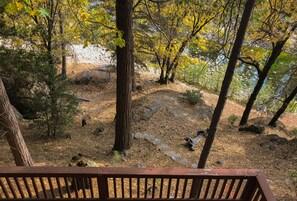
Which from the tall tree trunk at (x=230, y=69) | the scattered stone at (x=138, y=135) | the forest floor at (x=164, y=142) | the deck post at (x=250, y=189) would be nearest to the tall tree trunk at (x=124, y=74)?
the forest floor at (x=164, y=142)

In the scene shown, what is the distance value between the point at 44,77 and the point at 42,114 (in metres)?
1.25

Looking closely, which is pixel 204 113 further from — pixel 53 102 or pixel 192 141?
pixel 53 102

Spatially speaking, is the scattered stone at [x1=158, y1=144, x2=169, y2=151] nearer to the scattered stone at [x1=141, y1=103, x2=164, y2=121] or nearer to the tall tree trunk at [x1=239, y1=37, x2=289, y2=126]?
the scattered stone at [x1=141, y1=103, x2=164, y2=121]

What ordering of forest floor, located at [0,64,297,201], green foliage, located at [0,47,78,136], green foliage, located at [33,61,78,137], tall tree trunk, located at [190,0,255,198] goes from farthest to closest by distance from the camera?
green foliage, located at [33,61,78,137] < green foliage, located at [0,47,78,136] < forest floor, located at [0,64,297,201] < tall tree trunk, located at [190,0,255,198]

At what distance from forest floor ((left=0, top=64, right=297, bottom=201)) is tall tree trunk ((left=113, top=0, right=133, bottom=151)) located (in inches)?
20.8

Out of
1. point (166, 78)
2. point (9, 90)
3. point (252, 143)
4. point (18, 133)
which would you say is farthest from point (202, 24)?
point (18, 133)

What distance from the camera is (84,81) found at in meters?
14.5

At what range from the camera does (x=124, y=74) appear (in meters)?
5.97


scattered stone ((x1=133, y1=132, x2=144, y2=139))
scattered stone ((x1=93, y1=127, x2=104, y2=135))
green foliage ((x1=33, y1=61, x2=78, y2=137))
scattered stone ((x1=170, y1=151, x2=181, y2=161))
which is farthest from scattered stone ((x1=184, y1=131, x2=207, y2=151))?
green foliage ((x1=33, y1=61, x2=78, y2=137))

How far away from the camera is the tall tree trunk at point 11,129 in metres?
4.14

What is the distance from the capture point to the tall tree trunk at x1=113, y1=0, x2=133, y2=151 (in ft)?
17.5

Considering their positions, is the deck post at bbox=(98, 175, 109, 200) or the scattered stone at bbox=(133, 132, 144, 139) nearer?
the deck post at bbox=(98, 175, 109, 200)

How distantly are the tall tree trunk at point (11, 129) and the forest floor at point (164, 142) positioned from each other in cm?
29

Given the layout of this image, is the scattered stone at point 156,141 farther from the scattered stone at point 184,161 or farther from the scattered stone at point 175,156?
the scattered stone at point 184,161
